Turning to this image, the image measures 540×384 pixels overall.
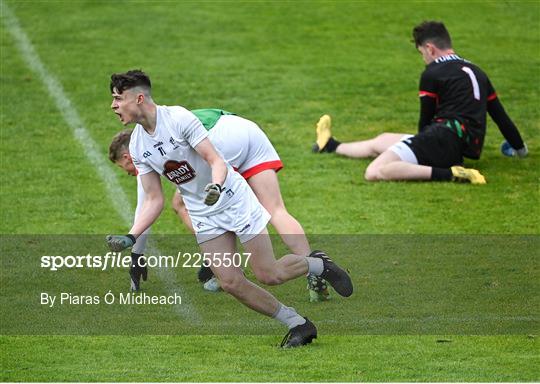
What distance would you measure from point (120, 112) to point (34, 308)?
249 cm

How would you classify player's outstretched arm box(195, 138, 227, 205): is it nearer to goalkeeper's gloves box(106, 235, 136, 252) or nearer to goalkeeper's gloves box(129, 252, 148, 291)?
goalkeeper's gloves box(106, 235, 136, 252)

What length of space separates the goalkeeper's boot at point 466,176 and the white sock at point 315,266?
519 cm

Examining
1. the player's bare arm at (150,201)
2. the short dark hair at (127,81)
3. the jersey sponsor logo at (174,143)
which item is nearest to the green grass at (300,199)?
the player's bare arm at (150,201)

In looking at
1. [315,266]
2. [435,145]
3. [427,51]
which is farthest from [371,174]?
[315,266]

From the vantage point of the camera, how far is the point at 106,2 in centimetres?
2198

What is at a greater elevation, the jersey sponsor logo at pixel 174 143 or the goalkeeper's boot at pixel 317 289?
the jersey sponsor logo at pixel 174 143

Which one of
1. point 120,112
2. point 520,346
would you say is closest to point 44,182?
point 120,112

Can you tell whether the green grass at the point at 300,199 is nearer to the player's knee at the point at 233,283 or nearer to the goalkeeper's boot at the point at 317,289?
the goalkeeper's boot at the point at 317,289

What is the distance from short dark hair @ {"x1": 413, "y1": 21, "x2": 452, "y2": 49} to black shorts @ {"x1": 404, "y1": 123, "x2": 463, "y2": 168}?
0.95m

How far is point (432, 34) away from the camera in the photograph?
14219 millimetres

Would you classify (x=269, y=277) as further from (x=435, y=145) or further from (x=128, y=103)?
(x=435, y=145)

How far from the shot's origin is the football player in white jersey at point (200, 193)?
844 centimetres

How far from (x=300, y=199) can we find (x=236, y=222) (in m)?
5.61

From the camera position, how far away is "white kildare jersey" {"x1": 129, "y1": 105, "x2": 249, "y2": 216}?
8438 mm
